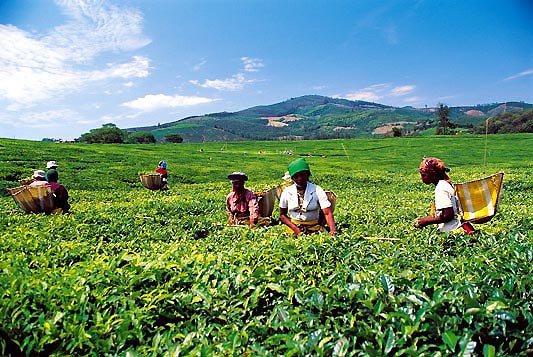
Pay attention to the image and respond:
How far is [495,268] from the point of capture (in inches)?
156

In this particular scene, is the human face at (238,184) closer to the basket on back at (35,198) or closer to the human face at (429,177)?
the human face at (429,177)

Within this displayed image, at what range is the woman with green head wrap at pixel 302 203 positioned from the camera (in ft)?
21.5

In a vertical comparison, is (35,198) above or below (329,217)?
above

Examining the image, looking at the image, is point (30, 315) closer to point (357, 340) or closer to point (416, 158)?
point (357, 340)

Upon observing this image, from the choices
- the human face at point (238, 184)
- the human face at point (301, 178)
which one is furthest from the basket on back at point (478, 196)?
the human face at point (238, 184)

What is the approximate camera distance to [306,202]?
6.75 m

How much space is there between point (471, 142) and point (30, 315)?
225ft

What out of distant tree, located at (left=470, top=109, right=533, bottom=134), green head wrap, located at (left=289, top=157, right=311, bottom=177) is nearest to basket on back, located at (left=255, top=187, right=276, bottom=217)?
green head wrap, located at (left=289, top=157, right=311, bottom=177)

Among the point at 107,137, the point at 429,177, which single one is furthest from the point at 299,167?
the point at 107,137

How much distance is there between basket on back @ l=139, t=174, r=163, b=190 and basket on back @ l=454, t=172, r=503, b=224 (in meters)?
13.1

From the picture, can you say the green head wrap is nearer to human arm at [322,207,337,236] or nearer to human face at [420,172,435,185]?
human arm at [322,207,337,236]

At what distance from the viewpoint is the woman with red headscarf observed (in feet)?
19.6

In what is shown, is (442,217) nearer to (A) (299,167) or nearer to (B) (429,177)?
(B) (429,177)

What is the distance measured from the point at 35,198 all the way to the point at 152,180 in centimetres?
798
